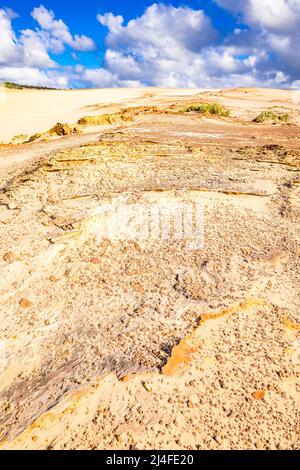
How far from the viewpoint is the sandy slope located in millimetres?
2596

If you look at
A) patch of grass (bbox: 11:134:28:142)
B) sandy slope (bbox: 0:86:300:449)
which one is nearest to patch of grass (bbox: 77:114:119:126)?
patch of grass (bbox: 11:134:28:142)

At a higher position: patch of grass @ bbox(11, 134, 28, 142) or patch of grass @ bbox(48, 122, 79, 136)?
patch of grass @ bbox(48, 122, 79, 136)

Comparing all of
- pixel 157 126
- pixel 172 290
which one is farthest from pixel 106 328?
pixel 157 126

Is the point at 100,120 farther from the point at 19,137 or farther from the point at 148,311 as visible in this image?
the point at 148,311

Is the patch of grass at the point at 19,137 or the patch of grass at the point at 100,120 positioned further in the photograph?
the patch of grass at the point at 19,137

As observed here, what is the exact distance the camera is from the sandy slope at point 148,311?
8.52ft
